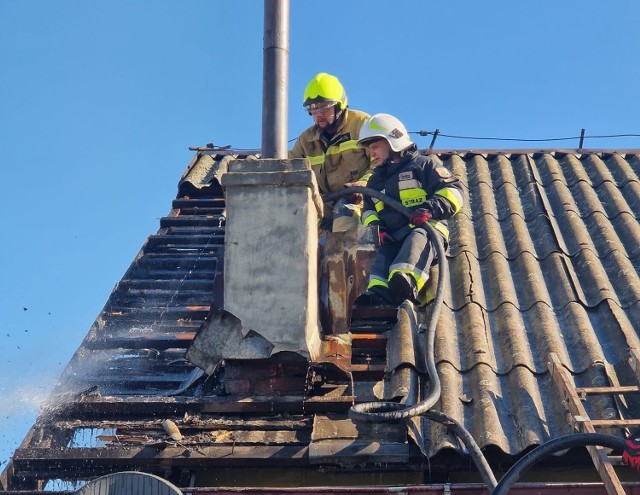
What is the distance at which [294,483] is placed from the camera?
4539mm

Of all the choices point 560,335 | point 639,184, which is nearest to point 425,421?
point 560,335

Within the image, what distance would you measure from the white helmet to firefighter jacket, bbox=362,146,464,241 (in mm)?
124

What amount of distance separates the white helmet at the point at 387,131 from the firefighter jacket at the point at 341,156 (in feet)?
2.00

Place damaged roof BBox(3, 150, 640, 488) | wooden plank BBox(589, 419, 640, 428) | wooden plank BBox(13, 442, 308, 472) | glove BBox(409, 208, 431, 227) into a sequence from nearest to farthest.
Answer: wooden plank BBox(589, 419, 640, 428) < wooden plank BBox(13, 442, 308, 472) < damaged roof BBox(3, 150, 640, 488) < glove BBox(409, 208, 431, 227)

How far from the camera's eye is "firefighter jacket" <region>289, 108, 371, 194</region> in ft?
23.4

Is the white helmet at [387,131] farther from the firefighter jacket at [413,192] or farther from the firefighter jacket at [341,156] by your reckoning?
the firefighter jacket at [341,156]

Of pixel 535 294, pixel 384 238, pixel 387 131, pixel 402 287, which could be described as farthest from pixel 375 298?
pixel 387 131

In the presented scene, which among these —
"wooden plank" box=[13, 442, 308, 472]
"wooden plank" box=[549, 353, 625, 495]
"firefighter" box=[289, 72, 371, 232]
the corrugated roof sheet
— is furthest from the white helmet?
"wooden plank" box=[13, 442, 308, 472]

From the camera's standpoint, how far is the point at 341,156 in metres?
7.14

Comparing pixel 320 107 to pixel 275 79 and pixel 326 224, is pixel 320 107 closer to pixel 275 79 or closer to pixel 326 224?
pixel 326 224

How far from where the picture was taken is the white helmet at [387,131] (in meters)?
6.43

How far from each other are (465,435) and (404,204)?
240 centimetres

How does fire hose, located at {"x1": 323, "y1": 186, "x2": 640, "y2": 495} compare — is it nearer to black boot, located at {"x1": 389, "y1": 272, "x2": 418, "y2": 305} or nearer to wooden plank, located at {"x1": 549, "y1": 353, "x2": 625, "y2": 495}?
wooden plank, located at {"x1": 549, "y1": 353, "x2": 625, "y2": 495}

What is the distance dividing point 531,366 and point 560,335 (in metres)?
0.46
